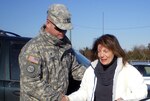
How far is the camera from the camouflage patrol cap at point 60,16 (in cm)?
336

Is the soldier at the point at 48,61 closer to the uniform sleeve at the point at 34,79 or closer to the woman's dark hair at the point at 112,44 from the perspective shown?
the uniform sleeve at the point at 34,79

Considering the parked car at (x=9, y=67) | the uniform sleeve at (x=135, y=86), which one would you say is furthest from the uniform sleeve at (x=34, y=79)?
the parked car at (x=9, y=67)

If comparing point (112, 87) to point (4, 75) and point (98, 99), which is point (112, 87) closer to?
point (98, 99)

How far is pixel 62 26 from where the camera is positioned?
132 inches

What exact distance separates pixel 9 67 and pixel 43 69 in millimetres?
1273

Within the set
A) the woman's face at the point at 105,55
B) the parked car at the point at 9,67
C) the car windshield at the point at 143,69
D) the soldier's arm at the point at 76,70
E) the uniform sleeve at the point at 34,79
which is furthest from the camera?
the car windshield at the point at 143,69

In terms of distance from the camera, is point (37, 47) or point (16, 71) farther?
point (16, 71)

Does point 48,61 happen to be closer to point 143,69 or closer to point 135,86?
point 135,86

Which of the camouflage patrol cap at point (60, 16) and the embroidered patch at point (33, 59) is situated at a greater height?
the camouflage patrol cap at point (60, 16)

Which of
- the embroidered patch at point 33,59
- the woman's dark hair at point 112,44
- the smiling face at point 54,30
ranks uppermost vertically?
the smiling face at point 54,30

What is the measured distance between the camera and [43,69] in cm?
339

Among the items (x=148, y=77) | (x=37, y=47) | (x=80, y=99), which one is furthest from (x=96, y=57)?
(x=148, y=77)

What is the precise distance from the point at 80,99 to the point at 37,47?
75 centimetres

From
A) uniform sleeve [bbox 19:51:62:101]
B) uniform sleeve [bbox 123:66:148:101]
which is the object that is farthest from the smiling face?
uniform sleeve [bbox 123:66:148:101]
